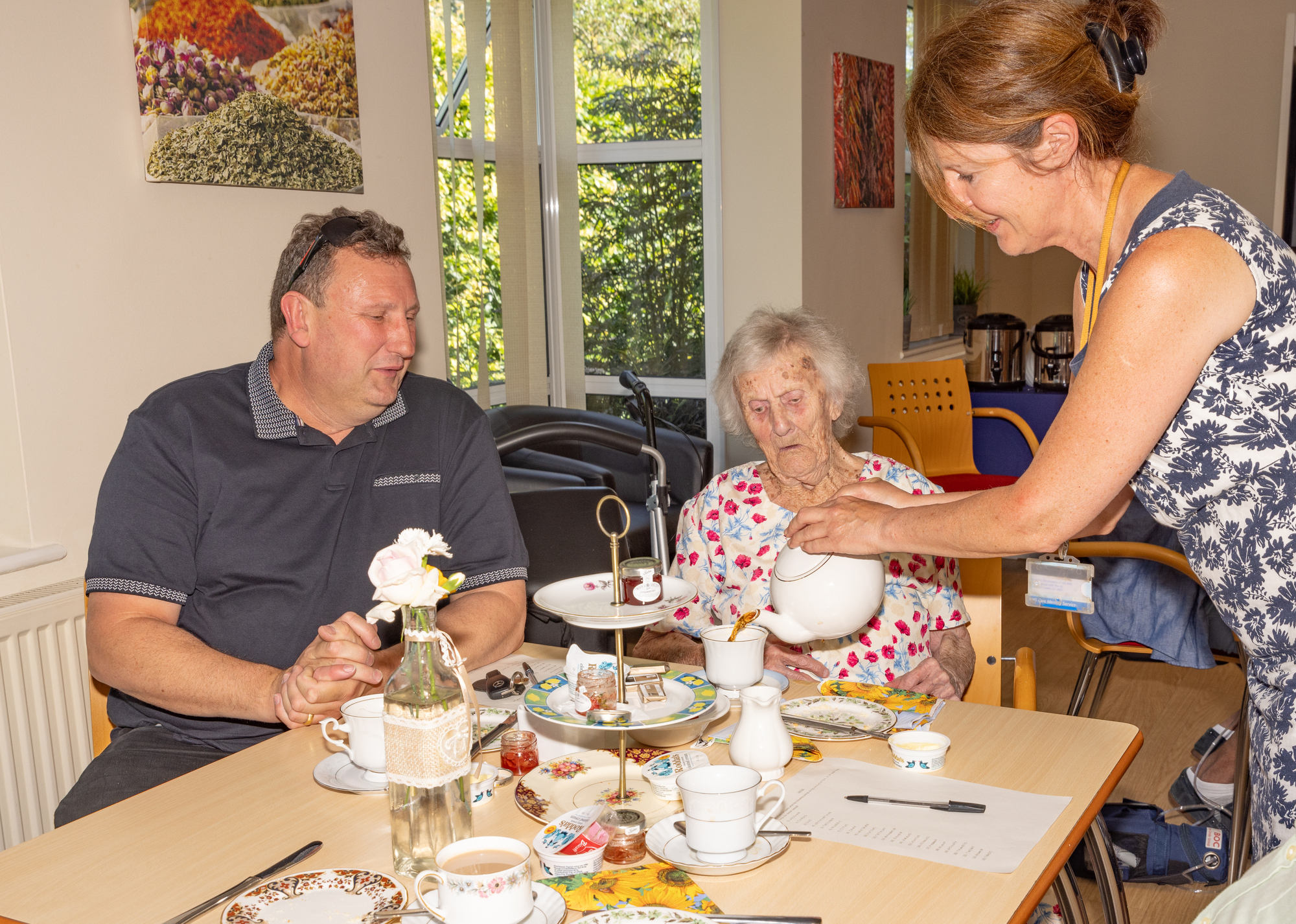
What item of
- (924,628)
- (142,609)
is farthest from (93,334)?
(924,628)

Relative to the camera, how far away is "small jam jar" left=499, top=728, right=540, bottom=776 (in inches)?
55.0

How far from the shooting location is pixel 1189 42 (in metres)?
6.68

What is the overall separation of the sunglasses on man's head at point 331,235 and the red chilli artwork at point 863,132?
3224 millimetres

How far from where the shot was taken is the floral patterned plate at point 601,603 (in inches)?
43.6

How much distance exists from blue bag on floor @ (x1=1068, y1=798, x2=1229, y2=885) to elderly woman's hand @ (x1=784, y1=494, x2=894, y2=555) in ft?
4.85

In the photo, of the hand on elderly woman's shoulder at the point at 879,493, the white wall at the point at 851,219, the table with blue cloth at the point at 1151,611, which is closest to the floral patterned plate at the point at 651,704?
the hand on elderly woman's shoulder at the point at 879,493

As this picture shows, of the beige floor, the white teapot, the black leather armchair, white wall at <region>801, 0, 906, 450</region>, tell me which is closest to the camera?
the white teapot

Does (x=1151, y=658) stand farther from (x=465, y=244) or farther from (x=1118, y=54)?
(x=465, y=244)

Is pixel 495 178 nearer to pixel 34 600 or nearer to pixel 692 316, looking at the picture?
pixel 692 316

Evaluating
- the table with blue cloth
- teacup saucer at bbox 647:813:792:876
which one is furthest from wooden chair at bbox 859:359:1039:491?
teacup saucer at bbox 647:813:792:876

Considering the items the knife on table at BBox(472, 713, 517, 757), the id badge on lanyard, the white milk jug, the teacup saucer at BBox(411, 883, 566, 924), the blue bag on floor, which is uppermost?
the id badge on lanyard

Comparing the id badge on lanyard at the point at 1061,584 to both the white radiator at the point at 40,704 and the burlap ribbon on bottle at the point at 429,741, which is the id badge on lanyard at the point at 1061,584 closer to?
the burlap ribbon on bottle at the point at 429,741

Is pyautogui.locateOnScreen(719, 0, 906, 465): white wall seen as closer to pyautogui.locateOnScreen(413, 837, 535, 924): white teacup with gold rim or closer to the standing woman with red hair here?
the standing woman with red hair

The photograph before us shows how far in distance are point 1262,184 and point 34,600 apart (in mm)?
6931
